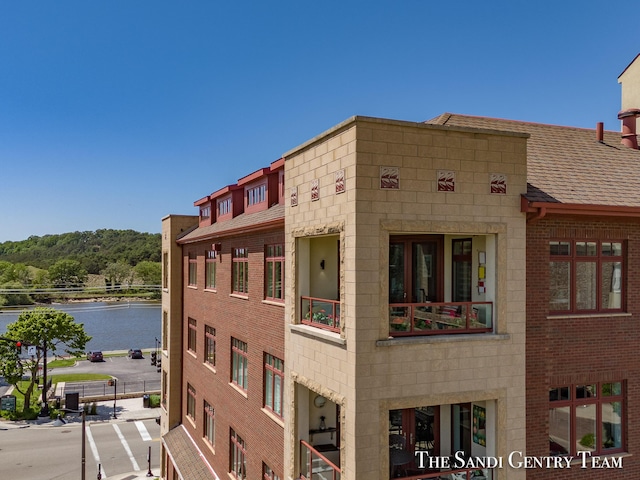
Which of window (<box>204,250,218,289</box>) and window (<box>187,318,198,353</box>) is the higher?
window (<box>204,250,218,289</box>)

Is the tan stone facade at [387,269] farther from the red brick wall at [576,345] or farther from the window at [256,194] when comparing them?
the window at [256,194]

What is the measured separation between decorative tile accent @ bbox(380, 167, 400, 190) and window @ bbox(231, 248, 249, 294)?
8.42 m

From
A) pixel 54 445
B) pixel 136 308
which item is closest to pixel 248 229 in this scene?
pixel 54 445

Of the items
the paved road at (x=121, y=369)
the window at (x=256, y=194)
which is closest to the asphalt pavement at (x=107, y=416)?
the paved road at (x=121, y=369)

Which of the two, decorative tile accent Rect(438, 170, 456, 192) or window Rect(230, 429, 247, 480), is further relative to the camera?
window Rect(230, 429, 247, 480)

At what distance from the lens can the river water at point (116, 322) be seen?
299ft

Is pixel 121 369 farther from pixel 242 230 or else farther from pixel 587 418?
pixel 587 418

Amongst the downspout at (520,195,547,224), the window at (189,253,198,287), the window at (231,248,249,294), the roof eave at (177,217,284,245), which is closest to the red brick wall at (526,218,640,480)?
the downspout at (520,195,547,224)

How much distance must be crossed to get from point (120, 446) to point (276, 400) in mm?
27653

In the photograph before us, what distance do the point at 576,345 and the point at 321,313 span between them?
5548 mm

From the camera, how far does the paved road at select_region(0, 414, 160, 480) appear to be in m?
31.1

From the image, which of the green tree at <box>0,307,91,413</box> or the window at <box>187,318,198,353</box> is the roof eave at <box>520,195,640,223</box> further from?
the green tree at <box>0,307,91,413</box>

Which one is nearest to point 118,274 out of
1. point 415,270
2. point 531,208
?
point 415,270

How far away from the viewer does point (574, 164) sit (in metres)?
13.4
